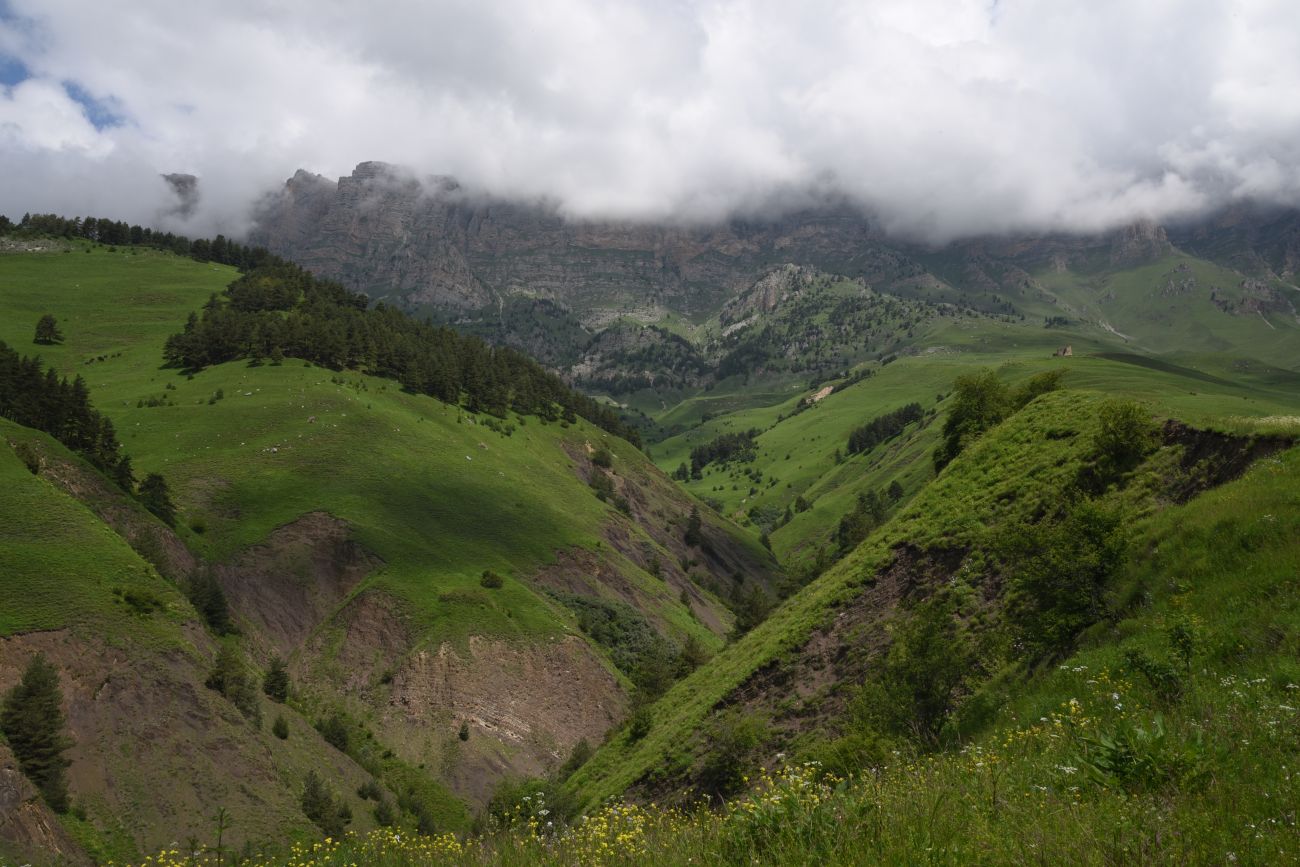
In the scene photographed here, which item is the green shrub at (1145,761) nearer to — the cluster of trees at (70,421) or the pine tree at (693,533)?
the cluster of trees at (70,421)

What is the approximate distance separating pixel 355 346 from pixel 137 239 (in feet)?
373

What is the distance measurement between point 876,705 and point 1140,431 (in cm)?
1818

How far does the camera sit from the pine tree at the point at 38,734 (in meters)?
28.7

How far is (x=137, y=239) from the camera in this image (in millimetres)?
183750

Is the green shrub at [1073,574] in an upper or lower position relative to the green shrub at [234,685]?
upper


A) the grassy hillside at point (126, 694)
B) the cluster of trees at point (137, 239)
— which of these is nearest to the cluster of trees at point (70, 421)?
the grassy hillside at point (126, 694)

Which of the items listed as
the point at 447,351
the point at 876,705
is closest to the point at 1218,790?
the point at 876,705

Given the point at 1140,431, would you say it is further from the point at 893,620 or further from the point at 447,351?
the point at 447,351

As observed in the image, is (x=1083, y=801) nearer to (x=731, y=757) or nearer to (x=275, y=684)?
(x=731, y=757)

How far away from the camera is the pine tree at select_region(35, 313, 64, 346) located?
4321 inches

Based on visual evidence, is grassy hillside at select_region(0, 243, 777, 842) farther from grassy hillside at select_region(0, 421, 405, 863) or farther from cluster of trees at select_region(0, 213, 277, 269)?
cluster of trees at select_region(0, 213, 277, 269)

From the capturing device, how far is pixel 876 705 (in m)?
21.8

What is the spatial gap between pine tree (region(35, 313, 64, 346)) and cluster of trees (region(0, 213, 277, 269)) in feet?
242

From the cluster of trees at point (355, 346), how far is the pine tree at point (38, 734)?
8640 centimetres
